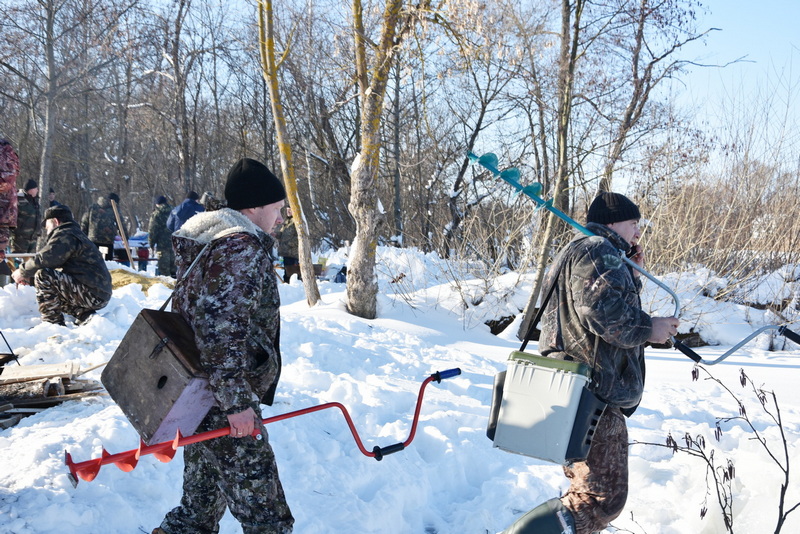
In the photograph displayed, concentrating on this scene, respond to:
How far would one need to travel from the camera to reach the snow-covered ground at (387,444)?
124 inches

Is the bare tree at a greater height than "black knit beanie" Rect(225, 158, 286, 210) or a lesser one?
greater

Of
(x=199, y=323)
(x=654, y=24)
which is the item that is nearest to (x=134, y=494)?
(x=199, y=323)

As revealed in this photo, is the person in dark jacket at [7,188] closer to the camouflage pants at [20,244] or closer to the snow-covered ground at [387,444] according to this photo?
the snow-covered ground at [387,444]

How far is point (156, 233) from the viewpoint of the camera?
13562mm

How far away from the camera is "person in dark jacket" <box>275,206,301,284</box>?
12.7 metres

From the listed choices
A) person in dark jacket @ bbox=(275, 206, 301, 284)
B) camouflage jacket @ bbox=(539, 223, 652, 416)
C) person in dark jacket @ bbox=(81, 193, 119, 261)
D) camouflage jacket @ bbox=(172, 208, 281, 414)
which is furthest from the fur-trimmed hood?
person in dark jacket @ bbox=(81, 193, 119, 261)

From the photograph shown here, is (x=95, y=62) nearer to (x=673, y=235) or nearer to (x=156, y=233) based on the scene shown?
(x=156, y=233)

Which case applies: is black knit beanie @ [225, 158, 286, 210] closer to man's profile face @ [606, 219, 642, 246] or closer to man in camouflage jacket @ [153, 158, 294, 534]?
man in camouflage jacket @ [153, 158, 294, 534]

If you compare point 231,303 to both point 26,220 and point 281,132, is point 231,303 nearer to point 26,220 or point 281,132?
point 281,132

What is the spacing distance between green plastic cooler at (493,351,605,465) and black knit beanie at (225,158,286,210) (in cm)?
120

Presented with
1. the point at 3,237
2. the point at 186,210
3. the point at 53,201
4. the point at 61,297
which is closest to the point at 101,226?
the point at 53,201

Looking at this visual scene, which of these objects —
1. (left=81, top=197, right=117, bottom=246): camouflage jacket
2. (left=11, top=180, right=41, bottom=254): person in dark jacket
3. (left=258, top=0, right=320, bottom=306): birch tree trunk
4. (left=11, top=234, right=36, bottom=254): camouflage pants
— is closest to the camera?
(left=258, top=0, right=320, bottom=306): birch tree trunk

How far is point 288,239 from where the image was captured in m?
12.9

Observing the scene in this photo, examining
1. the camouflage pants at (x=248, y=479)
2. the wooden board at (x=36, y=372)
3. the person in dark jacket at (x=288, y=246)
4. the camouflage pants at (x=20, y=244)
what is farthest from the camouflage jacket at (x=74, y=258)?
the person in dark jacket at (x=288, y=246)
